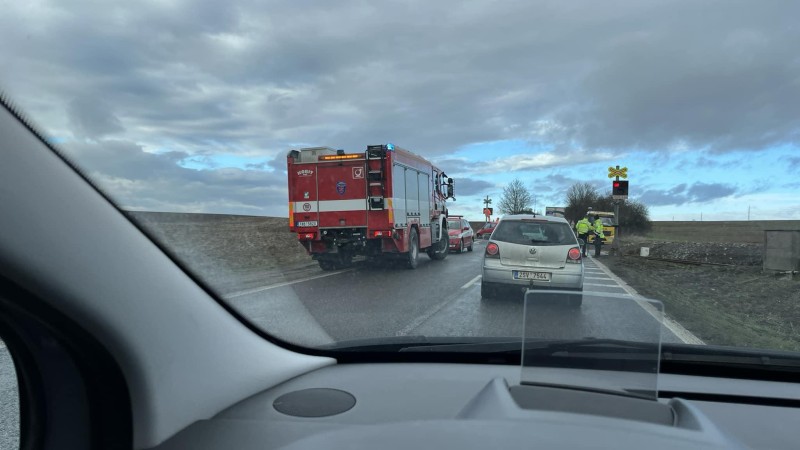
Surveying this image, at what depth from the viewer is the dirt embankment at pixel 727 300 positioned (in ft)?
18.1

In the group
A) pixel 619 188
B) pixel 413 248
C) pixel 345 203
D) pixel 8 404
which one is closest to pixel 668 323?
pixel 8 404

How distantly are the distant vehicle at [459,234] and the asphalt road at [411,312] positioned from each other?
26.9ft

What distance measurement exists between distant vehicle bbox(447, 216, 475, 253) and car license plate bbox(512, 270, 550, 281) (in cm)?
1294

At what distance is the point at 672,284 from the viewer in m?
10.7

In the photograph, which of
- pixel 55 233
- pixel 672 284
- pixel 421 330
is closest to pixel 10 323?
pixel 55 233

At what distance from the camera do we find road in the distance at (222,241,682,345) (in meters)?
2.98

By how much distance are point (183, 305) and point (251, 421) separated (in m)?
0.55

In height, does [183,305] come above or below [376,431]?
above

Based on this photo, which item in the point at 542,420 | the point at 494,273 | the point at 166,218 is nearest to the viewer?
the point at 542,420

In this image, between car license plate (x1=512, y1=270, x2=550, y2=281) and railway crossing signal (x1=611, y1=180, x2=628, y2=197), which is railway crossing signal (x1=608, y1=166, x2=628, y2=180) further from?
car license plate (x1=512, y1=270, x2=550, y2=281)

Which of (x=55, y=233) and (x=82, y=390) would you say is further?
(x=82, y=390)

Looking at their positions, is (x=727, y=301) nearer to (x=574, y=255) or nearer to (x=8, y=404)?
(x=574, y=255)

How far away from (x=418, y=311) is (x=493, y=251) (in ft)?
7.42

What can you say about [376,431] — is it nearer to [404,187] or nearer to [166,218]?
[166,218]
